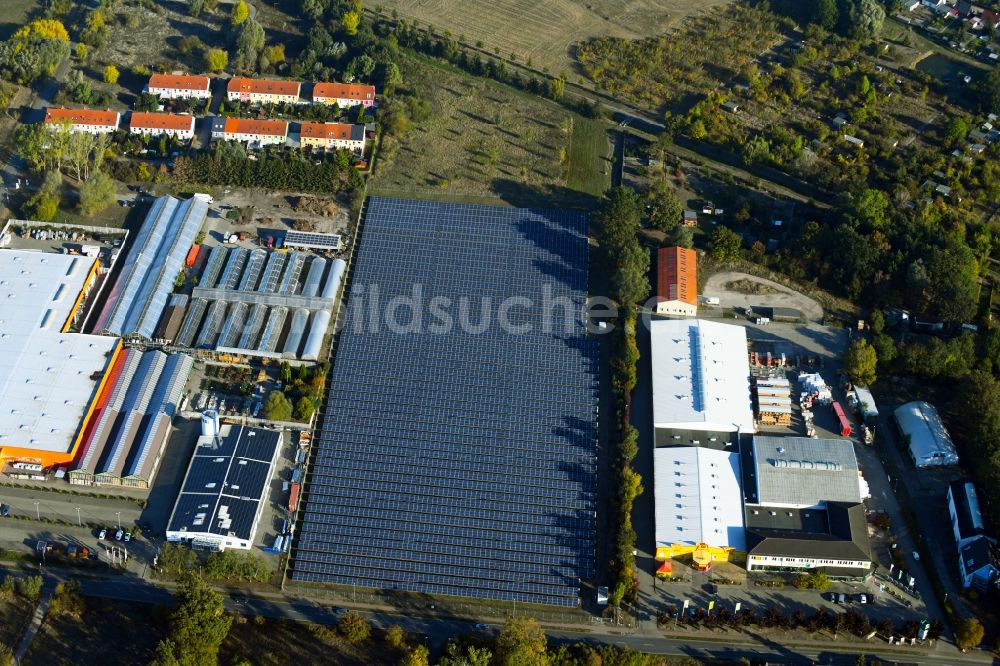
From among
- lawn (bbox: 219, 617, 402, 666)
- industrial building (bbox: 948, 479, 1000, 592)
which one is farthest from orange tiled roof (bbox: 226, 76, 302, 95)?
industrial building (bbox: 948, 479, 1000, 592)

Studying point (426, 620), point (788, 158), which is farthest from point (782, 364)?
point (426, 620)

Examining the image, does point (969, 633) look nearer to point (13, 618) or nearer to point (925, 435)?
point (925, 435)

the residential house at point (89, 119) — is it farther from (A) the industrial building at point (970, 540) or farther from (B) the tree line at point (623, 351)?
(A) the industrial building at point (970, 540)

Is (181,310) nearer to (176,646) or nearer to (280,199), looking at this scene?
(280,199)

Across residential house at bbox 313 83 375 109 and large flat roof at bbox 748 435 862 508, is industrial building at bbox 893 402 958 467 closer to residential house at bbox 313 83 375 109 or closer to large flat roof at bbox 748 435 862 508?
large flat roof at bbox 748 435 862 508

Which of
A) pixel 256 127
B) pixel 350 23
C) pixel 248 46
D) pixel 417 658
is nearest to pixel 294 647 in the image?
pixel 417 658

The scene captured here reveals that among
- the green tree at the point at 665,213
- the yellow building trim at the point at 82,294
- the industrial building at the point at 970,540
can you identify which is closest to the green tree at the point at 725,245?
the green tree at the point at 665,213
